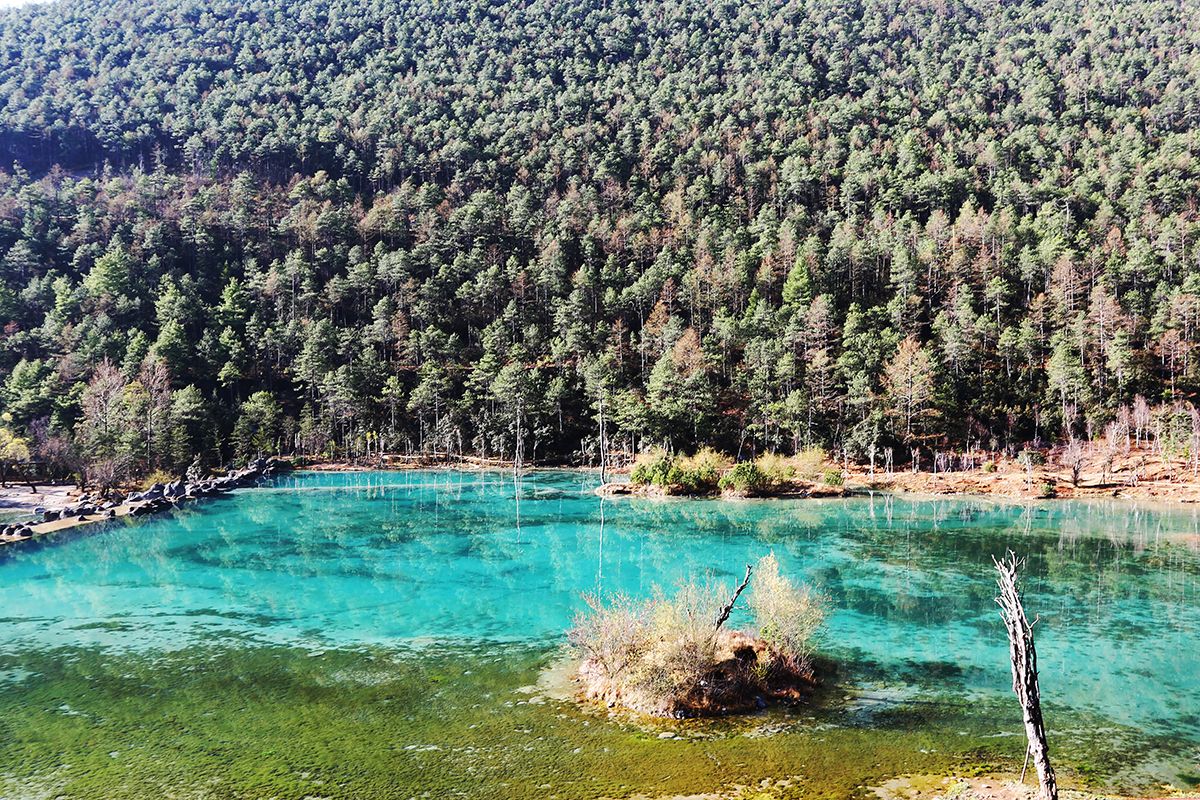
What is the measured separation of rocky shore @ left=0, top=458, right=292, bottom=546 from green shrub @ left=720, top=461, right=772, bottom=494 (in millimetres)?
49211

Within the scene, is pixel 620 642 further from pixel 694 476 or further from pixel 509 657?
pixel 694 476

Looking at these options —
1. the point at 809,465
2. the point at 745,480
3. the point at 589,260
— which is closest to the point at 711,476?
the point at 745,480

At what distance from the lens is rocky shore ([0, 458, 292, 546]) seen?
50.1m

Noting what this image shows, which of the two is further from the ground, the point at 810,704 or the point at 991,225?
the point at 991,225

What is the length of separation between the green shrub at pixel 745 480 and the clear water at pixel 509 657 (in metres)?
12.5

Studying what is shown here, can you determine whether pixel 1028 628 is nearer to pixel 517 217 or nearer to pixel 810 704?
pixel 810 704

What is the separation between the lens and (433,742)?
18812 millimetres

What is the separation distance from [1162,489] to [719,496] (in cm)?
3911

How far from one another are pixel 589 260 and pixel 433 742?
118306 millimetres

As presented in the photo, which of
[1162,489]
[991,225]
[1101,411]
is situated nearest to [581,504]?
[1162,489]

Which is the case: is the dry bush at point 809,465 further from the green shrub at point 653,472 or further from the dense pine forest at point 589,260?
the green shrub at point 653,472

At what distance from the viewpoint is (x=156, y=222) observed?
420 feet

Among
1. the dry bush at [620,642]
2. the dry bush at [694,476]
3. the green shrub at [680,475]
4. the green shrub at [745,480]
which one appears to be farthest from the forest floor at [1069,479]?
the dry bush at [620,642]

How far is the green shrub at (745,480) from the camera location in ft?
225
